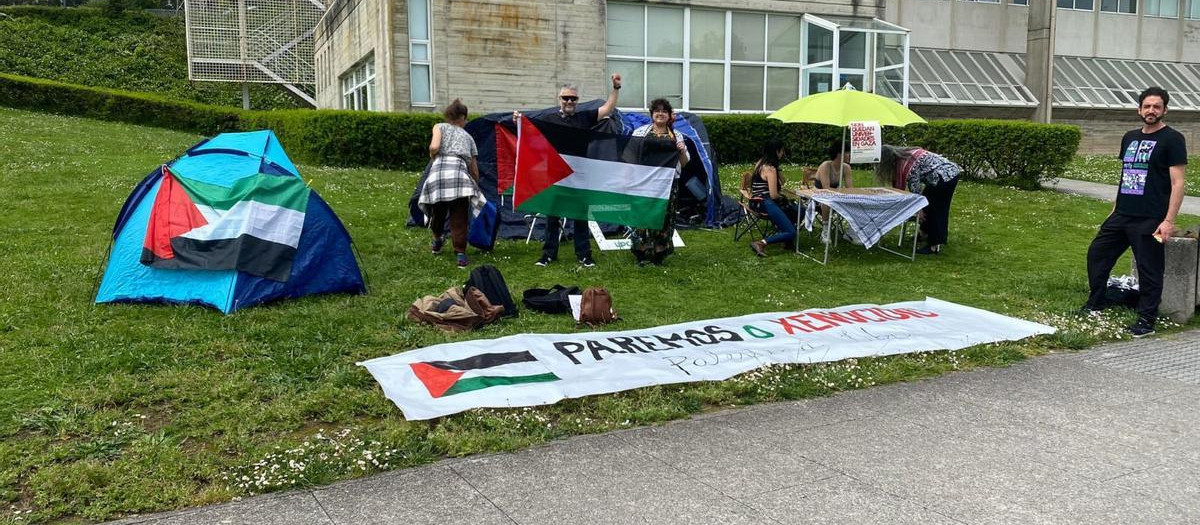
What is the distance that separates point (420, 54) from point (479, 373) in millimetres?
14638

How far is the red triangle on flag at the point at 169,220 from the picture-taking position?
660 centimetres

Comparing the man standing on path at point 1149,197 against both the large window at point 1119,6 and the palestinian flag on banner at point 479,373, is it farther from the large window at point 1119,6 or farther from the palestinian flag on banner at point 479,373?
the large window at point 1119,6

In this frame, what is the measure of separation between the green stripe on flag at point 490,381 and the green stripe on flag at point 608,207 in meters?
3.71

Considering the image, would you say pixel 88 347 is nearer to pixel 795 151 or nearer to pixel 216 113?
pixel 795 151

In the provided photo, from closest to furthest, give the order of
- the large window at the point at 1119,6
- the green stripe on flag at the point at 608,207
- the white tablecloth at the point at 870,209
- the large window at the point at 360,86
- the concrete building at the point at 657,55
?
the green stripe on flag at the point at 608,207 → the white tablecloth at the point at 870,209 → the concrete building at the point at 657,55 → the large window at the point at 360,86 → the large window at the point at 1119,6

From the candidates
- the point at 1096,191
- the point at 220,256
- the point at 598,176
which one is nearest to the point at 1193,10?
the point at 1096,191

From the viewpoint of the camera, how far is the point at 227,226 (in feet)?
21.7

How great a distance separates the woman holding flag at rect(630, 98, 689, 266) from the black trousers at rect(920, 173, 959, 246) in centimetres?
348

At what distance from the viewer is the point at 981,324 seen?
694 cm

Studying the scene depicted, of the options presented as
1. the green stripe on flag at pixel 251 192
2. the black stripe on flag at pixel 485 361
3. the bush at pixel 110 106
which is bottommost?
the black stripe on flag at pixel 485 361

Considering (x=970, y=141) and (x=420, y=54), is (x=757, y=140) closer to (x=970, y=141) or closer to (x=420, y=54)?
(x=970, y=141)

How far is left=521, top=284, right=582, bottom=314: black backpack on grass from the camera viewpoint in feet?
22.7

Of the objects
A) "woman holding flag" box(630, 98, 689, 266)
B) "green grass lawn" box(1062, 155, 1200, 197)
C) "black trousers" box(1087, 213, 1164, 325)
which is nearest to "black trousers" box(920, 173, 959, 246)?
"black trousers" box(1087, 213, 1164, 325)

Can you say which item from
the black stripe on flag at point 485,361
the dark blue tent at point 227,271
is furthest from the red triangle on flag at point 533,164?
the black stripe on flag at point 485,361
